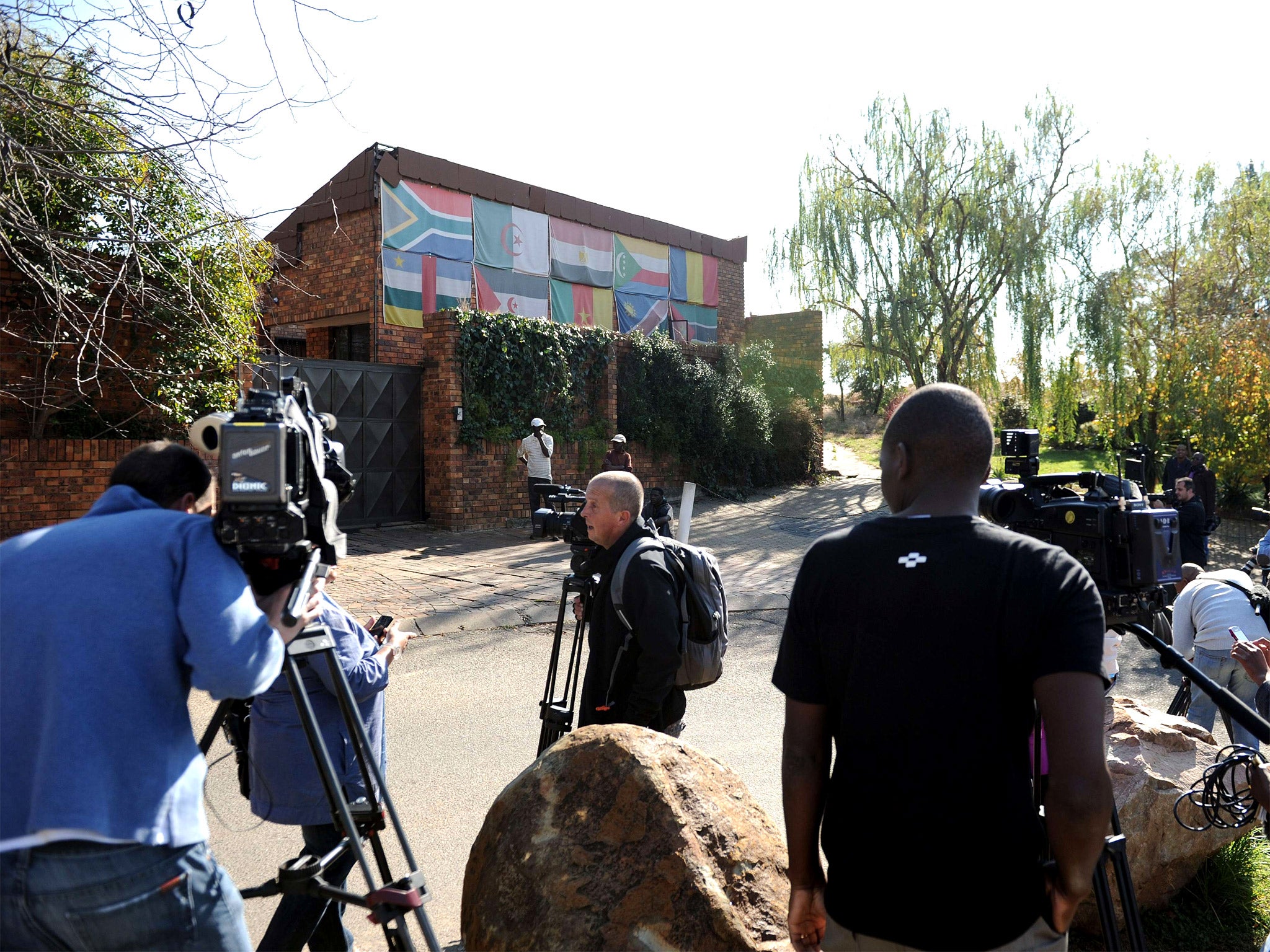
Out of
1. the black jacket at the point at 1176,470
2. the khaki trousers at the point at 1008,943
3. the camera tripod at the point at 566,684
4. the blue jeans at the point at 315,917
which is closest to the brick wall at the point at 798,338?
the black jacket at the point at 1176,470

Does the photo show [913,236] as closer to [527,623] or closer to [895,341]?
[895,341]

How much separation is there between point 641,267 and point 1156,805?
18.1m

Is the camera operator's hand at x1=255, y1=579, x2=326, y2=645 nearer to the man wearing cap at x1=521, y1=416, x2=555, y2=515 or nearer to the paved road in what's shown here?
the paved road

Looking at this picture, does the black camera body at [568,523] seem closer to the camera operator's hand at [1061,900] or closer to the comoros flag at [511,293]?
the camera operator's hand at [1061,900]

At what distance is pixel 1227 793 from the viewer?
3.57 m

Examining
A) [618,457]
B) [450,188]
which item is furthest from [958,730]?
[450,188]

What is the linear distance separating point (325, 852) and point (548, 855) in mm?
767

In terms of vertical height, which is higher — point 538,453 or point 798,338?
point 798,338

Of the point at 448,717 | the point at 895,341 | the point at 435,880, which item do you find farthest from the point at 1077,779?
the point at 895,341

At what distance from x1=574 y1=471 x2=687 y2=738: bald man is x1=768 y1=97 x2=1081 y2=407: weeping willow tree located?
17.9m

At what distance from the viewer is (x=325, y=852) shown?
9.53ft

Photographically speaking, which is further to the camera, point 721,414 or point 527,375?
point 721,414

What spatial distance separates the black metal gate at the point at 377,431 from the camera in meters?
13.6

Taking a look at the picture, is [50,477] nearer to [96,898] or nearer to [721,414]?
[96,898]
